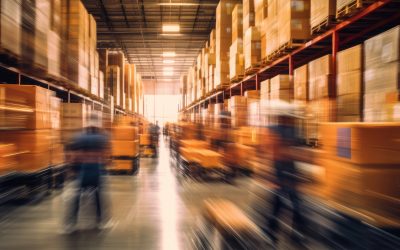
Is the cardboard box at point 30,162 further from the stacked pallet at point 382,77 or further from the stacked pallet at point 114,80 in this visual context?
the stacked pallet at point 114,80

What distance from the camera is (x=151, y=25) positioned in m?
20.6

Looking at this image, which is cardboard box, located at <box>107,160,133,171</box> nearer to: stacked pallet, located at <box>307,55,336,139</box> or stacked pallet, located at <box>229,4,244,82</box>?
stacked pallet, located at <box>229,4,244,82</box>

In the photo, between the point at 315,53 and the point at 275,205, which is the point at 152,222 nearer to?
the point at 275,205

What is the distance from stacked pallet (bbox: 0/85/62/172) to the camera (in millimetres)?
5662

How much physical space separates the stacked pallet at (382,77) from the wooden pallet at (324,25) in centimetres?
98

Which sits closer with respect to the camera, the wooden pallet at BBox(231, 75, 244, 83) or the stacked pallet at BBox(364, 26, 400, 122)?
the stacked pallet at BBox(364, 26, 400, 122)

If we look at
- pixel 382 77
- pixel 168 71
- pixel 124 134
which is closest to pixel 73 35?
pixel 124 134

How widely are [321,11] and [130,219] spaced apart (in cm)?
423

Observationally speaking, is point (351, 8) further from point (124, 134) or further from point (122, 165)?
point (122, 165)

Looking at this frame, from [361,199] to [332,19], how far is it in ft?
10.8

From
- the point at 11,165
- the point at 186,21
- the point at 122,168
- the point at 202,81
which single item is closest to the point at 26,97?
the point at 11,165

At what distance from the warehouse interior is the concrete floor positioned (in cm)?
3

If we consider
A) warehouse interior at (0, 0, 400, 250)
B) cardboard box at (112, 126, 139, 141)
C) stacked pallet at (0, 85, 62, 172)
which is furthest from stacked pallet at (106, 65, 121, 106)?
stacked pallet at (0, 85, 62, 172)

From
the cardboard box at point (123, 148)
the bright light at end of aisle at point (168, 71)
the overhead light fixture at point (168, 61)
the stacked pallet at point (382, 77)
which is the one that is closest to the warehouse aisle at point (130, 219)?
the cardboard box at point (123, 148)
